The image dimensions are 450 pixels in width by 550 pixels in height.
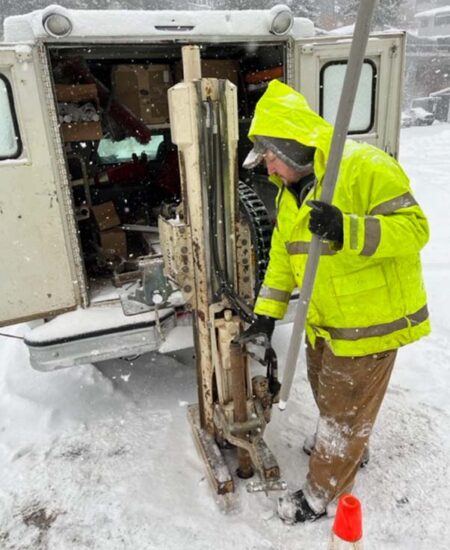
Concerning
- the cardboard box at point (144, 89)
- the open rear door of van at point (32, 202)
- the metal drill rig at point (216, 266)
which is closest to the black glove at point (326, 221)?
the metal drill rig at point (216, 266)

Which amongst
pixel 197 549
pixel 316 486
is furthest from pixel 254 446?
pixel 197 549

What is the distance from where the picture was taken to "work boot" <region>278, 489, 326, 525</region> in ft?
8.75

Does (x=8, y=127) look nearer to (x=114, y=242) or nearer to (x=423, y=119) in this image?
(x=114, y=242)

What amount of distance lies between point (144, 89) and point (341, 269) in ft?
14.4

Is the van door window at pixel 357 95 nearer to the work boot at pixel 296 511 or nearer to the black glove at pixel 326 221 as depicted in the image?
the black glove at pixel 326 221

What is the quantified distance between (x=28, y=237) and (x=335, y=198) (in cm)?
217

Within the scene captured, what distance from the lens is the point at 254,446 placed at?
2.76m

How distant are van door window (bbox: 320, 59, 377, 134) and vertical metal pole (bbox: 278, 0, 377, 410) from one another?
227cm

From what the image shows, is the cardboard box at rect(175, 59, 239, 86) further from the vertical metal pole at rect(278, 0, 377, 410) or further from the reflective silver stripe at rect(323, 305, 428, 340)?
the vertical metal pole at rect(278, 0, 377, 410)

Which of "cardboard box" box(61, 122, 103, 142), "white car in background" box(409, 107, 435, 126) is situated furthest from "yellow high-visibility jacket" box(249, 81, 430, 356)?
"white car in background" box(409, 107, 435, 126)

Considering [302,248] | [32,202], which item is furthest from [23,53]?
[302,248]

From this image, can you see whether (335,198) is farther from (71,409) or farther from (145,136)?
(145,136)

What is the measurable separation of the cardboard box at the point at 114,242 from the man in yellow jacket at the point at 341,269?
276 cm

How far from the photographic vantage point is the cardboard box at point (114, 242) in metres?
5.05
